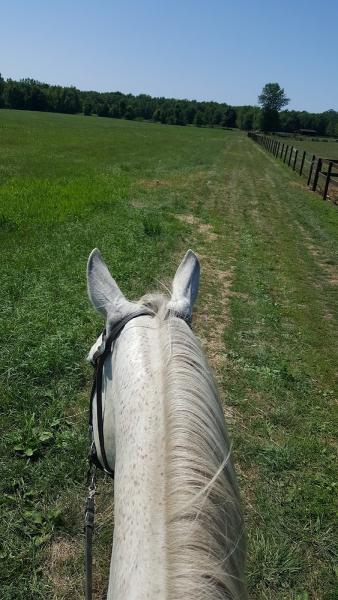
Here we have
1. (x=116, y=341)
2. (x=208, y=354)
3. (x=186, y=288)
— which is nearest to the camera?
(x=116, y=341)

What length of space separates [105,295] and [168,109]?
11876 centimetres

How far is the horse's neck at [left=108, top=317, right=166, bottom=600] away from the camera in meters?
0.94

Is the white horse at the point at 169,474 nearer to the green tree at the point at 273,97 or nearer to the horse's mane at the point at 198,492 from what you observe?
the horse's mane at the point at 198,492

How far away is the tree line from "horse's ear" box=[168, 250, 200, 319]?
331 feet

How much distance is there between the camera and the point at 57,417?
143 inches

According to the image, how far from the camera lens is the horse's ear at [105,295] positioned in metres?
1.58

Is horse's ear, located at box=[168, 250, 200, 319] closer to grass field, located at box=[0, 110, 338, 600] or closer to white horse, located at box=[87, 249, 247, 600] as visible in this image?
white horse, located at box=[87, 249, 247, 600]

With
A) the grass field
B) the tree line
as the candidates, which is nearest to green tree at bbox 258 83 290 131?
the tree line

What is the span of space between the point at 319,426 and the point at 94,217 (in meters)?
6.90

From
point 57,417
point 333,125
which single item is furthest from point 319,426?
point 333,125

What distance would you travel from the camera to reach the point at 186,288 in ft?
5.84

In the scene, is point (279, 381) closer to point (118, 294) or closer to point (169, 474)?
point (118, 294)

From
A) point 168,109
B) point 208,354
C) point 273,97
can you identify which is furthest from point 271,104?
point 208,354

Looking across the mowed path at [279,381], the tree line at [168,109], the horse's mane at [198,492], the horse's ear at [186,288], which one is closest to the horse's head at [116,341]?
the horse's ear at [186,288]
